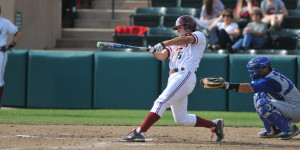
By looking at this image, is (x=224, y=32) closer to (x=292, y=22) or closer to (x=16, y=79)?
(x=292, y=22)

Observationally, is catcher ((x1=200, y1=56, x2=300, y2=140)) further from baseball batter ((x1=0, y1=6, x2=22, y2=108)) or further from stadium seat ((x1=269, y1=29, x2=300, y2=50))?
stadium seat ((x1=269, y1=29, x2=300, y2=50))

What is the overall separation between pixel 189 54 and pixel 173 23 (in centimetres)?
696

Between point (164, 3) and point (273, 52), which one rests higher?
point (164, 3)

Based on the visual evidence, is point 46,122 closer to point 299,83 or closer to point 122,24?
point 299,83

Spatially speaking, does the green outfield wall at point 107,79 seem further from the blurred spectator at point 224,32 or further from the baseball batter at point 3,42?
the blurred spectator at point 224,32

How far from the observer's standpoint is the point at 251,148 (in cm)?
565

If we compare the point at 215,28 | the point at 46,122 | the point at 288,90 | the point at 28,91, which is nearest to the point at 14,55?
the point at 28,91

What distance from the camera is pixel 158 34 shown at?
12305 mm

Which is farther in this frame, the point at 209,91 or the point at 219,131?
the point at 209,91

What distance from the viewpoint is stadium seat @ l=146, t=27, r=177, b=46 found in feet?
39.3

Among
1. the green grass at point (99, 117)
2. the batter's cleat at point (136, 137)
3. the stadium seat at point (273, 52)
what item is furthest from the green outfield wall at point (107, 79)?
the batter's cleat at point (136, 137)

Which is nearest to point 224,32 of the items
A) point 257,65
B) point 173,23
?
point 173,23

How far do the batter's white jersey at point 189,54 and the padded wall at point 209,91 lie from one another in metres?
4.20

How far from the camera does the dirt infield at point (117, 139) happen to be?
5617mm
